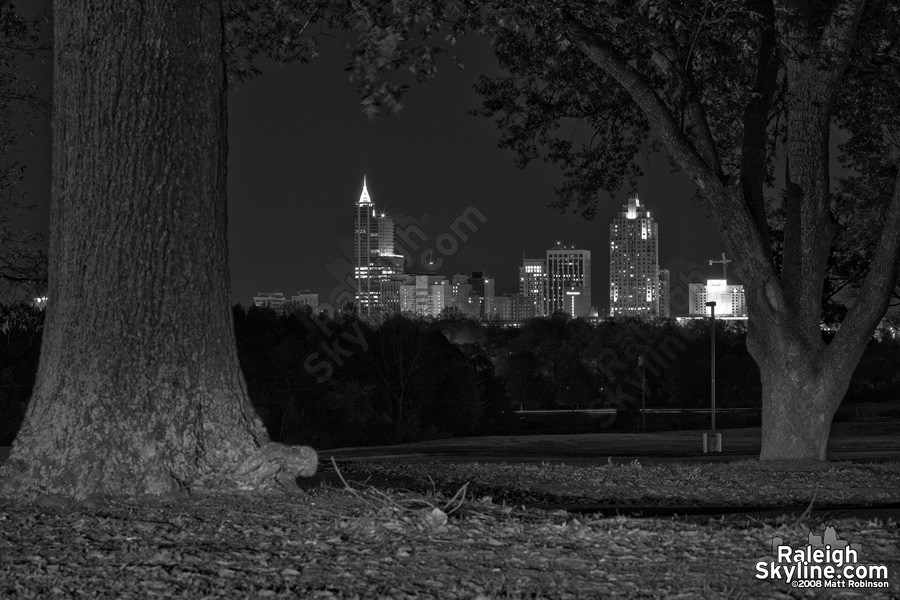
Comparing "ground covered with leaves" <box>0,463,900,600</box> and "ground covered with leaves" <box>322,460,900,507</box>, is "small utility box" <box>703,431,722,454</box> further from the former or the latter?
"ground covered with leaves" <box>0,463,900,600</box>

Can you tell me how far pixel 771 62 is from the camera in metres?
14.2

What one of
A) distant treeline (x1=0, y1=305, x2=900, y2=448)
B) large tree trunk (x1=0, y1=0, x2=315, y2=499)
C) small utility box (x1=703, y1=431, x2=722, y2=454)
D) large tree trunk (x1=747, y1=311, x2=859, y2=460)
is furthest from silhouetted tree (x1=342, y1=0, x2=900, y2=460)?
distant treeline (x1=0, y1=305, x2=900, y2=448)

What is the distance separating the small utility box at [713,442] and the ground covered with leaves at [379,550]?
980 inches

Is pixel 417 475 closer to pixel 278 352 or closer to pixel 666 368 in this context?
pixel 278 352

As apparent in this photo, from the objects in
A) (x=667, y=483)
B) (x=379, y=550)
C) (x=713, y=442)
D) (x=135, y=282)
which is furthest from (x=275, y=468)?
(x=713, y=442)

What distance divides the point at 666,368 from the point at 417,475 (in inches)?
2898

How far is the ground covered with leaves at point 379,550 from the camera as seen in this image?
4195mm

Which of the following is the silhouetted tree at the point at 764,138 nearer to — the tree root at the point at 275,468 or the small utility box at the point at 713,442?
the tree root at the point at 275,468

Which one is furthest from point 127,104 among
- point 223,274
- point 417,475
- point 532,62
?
point 532,62

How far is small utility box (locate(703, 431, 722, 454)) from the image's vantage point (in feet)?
98.5

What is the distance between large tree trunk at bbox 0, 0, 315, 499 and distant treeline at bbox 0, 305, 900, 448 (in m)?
42.9

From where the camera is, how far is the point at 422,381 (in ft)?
218

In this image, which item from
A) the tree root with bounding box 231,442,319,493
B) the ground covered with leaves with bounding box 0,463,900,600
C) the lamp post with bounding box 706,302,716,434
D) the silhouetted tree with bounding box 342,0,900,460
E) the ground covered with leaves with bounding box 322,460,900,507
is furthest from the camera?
the lamp post with bounding box 706,302,716,434

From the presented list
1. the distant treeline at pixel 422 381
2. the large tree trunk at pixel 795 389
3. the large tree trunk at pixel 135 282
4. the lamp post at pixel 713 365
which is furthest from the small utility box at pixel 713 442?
the large tree trunk at pixel 135 282
